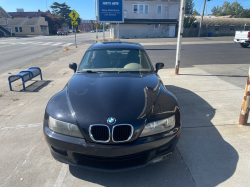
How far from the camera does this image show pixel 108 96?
2869mm

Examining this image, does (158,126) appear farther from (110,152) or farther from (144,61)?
(144,61)

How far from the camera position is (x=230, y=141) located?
11.2ft

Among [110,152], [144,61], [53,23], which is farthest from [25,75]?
→ [53,23]

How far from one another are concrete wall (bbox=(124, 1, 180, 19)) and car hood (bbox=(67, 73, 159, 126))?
38.6m

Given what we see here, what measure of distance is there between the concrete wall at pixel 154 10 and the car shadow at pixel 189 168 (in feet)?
128

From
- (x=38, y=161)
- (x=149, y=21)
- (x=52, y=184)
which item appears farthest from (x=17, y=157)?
(x=149, y=21)

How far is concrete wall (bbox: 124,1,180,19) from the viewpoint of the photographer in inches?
1524

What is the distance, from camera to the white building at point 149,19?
127 ft

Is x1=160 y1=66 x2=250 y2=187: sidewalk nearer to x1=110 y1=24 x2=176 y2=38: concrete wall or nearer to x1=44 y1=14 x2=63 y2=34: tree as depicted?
x1=110 y1=24 x2=176 y2=38: concrete wall

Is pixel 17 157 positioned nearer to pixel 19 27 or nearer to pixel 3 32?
pixel 3 32

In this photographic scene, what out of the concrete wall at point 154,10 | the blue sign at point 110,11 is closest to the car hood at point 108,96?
the blue sign at point 110,11

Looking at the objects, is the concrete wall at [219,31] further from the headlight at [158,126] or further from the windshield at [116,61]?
the headlight at [158,126]

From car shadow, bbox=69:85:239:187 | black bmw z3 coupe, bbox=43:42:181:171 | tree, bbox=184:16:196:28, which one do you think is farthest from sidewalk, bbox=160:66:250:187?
tree, bbox=184:16:196:28

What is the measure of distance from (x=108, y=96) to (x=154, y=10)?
Answer: 41.2 metres
